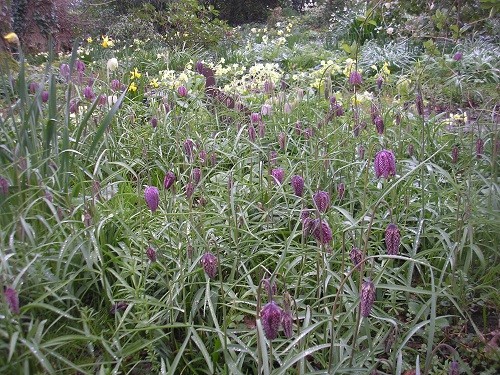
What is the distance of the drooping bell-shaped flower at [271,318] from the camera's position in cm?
112

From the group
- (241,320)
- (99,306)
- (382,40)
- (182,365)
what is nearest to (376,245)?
(241,320)

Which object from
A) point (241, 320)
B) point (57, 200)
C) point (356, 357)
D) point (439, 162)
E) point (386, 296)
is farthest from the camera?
point (439, 162)

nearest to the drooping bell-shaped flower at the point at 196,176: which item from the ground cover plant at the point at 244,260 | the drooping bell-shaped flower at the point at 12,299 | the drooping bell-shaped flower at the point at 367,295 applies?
the ground cover plant at the point at 244,260

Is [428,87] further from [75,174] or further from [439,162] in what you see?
[75,174]

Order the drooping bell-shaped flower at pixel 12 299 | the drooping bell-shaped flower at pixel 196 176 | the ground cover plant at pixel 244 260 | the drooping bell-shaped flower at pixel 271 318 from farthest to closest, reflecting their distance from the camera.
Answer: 1. the drooping bell-shaped flower at pixel 196 176
2. the ground cover plant at pixel 244 260
3. the drooping bell-shaped flower at pixel 12 299
4. the drooping bell-shaped flower at pixel 271 318

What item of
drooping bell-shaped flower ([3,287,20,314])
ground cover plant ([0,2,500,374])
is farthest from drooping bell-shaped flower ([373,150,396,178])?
drooping bell-shaped flower ([3,287,20,314])

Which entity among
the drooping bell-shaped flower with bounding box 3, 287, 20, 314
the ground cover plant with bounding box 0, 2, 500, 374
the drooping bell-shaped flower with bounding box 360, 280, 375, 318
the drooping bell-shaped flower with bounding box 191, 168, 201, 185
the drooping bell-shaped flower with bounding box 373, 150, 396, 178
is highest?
the drooping bell-shaped flower with bounding box 373, 150, 396, 178

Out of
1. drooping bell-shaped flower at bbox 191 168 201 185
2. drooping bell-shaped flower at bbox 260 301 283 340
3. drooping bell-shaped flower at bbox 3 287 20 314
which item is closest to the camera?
drooping bell-shaped flower at bbox 260 301 283 340

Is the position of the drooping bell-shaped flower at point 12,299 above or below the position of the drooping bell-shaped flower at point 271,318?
below

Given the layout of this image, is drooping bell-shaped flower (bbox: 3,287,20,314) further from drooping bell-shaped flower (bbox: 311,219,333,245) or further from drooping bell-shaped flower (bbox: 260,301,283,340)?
drooping bell-shaped flower (bbox: 311,219,333,245)

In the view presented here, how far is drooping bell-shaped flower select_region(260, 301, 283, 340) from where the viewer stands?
1125mm

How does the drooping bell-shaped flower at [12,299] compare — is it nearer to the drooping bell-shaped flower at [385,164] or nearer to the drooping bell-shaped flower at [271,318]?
the drooping bell-shaped flower at [271,318]

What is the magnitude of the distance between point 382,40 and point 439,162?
5.56 m

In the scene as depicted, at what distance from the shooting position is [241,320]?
1752 mm
